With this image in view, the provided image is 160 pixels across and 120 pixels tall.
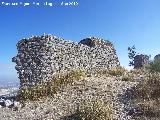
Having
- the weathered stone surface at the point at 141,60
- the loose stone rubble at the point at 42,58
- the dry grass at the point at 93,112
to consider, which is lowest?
the dry grass at the point at 93,112

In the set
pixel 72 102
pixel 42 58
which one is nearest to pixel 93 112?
pixel 72 102

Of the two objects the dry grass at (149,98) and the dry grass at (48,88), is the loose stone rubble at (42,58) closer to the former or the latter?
the dry grass at (48,88)

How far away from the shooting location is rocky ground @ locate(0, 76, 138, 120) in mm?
15762

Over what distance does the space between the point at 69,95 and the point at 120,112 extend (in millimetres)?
3744

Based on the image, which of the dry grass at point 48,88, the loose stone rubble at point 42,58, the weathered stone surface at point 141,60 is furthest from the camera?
the weathered stone surface at point 141,60

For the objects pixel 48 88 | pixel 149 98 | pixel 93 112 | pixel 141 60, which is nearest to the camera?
pixel 93 112

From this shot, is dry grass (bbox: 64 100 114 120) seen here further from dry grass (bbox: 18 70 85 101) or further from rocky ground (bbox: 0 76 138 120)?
dry grass (bbox: 18 70 85 101)

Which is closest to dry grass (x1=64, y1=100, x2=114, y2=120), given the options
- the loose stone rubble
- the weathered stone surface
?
the loose stone rubble

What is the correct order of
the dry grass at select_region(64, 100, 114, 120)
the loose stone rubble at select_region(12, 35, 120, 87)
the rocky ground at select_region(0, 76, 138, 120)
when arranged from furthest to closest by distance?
the loose stone rubble at select_region(12, 35, 120, 87) → the rocky ground at select_region(0, 76, 138, 120) → the dry grass at select_region(64, 100, 114, 120)

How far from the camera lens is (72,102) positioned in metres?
17.1

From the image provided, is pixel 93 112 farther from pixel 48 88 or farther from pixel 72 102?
pixel 48 88

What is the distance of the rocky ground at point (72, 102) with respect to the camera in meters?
15.8

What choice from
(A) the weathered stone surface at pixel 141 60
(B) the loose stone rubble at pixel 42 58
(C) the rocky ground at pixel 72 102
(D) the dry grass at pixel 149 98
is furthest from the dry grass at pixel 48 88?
(A) the weathered stone surface at pixel 141 60

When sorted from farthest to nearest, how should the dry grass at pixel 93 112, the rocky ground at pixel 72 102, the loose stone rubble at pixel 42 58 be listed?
1. the loose stone rubble at pixel 42 58
2. the rocky ground at pixel 72 102
3. the dry grass at pixel 93 112
